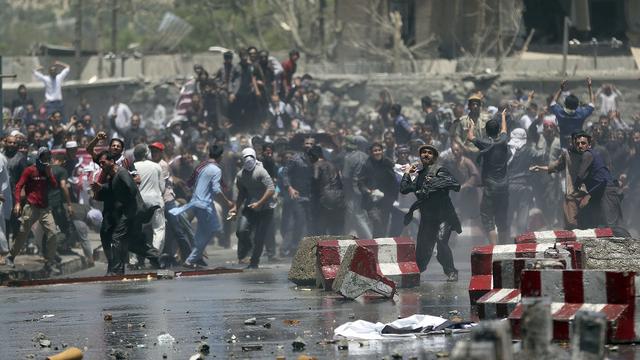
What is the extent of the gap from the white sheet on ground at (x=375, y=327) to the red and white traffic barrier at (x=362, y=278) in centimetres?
282

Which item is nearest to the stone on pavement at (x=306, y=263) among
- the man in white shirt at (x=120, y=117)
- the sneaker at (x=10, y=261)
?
the sneaker at (x=10, y=261)

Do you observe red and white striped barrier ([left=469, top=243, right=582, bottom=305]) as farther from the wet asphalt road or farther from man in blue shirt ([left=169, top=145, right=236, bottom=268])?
man in blue shirt ([left=169, top=145, right=236, bottom=268])

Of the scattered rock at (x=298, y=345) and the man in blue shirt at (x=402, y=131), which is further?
the man in blue shirt at (x=402, y=131)

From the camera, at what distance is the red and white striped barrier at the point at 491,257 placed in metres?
13.6

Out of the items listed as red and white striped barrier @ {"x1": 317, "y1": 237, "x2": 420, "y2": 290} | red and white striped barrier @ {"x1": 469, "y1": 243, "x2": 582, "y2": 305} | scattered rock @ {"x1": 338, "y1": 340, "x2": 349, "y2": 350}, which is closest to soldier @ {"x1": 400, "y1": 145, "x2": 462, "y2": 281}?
red and white striped barrier @ {"x1": 317, "y1": 237, "x2": 420, "y2": 290}

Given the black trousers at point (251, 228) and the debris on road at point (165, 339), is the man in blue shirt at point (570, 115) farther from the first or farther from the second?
the debris on road at point (165, 339)

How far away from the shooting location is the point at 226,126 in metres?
29.4

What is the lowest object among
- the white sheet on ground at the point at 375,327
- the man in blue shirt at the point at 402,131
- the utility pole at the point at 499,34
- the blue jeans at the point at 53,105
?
the white sheet on ground at the point at 375,327

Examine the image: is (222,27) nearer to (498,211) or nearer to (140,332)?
(498,211)

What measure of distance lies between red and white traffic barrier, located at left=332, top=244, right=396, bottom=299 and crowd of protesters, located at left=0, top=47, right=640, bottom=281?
264cm

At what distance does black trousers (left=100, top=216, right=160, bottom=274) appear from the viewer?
1892cm

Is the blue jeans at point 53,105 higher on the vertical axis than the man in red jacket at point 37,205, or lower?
higher

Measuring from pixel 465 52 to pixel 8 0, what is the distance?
34660mm

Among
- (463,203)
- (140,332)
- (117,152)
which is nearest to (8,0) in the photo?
(463,203)
